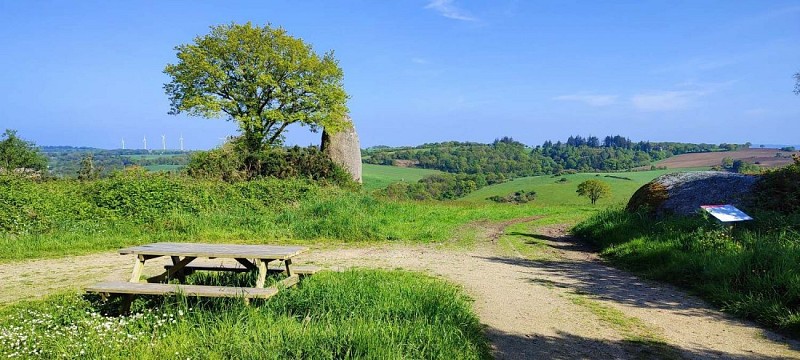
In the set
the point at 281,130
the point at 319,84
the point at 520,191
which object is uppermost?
the point at 319,84

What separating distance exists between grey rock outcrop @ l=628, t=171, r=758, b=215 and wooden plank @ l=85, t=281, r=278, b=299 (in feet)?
31.8

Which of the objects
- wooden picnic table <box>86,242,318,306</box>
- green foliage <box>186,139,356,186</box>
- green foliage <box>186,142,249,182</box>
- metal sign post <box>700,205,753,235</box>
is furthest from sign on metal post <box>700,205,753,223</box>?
green foliage <box>186,142,249,182</box>

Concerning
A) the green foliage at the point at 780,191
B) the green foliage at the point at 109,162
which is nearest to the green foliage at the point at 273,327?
the green foliage at the point at 780,191

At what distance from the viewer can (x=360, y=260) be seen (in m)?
9.89

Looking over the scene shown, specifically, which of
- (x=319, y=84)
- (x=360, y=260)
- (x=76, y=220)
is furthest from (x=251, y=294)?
(x=319, y=84)

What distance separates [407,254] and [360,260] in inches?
48.7

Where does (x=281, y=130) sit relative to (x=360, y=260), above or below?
above

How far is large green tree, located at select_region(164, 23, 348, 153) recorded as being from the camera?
25.4 meters

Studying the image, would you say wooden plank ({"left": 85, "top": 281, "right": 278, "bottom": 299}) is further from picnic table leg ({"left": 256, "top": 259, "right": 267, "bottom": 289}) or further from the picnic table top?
the picnic table top

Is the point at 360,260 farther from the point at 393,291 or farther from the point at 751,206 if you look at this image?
the point at 751,206

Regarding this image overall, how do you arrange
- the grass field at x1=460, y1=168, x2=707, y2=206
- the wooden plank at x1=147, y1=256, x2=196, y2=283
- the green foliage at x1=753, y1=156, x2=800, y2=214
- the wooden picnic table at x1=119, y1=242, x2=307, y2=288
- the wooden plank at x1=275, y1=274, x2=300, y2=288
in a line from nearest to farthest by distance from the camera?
the wooden picnic table at x1=119, y1=242, x2=307, y2=288 → the wooden plank at x1=275, y1=274, x2=300, y2=288 → the wooden plank at x1=147, y1=256, x2=196, y2=283 → the green foliage at x1=753, y1=156, x2=800, y2=214 → the grass field at x1=460, y1=168, x2=707, y2=206

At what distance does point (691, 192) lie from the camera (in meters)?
12.0

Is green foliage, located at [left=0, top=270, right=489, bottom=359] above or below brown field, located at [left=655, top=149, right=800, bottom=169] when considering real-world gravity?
below

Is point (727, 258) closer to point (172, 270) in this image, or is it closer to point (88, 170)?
point (172, 270)
